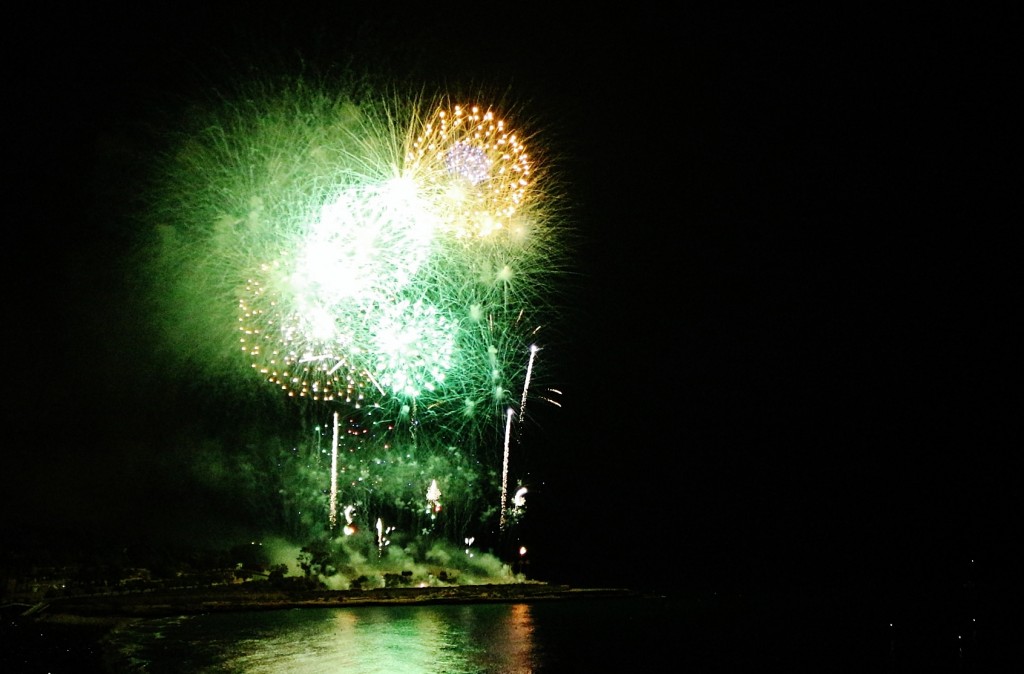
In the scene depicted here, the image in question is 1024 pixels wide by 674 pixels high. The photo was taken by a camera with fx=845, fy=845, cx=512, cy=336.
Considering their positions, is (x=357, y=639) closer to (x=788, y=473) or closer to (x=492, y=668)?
(x=492, y=668)

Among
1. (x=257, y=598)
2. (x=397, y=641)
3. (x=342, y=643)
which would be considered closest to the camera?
(x=342, y=643)

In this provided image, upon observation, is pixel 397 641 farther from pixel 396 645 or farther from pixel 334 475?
pixel 334 475

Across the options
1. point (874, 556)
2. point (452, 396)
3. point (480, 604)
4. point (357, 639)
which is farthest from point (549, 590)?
point (874, 556)

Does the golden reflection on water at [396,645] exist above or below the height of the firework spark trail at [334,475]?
below

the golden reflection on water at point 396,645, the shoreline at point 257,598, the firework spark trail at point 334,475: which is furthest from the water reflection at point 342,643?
the firework spark trail at point 334,475

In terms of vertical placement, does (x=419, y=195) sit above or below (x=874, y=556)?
above

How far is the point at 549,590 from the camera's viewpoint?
86.7ft

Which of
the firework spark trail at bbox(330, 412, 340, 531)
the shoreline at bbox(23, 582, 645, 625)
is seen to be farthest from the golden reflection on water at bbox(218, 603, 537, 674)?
the firework spark trail at bbox(330, 412, 340, 531)

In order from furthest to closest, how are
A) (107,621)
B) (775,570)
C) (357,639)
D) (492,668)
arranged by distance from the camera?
(775,570) < (107,621) < (357,639) < (492,668)

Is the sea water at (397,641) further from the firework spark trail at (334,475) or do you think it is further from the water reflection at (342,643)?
the firework spark trail at (334,475)

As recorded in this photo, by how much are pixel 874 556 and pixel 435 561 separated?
1080 inches

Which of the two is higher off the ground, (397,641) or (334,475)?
(334,475)

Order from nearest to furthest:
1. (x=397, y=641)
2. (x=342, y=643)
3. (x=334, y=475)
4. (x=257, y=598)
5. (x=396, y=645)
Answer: (x=396, y=645)
(x=342, y=643)
(x=397, y=641)
(x=257, y=598)
(x=334, y=475)

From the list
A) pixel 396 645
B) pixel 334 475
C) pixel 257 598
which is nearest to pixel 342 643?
pixel 396 645
